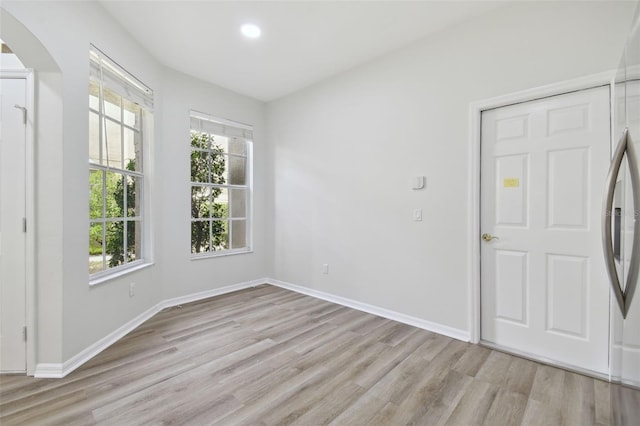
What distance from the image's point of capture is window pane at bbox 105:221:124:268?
2.73 metres

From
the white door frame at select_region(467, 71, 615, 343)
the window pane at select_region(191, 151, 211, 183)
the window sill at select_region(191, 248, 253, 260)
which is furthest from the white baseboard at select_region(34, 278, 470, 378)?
the window pane at select_region(191, 151, 211, 183)

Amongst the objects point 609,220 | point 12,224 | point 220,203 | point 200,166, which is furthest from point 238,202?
point 609,220

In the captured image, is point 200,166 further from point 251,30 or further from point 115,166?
point 251,30

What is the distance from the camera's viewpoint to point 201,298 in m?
3.83

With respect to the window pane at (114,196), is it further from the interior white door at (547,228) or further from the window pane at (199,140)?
the interior white door at (547,228)

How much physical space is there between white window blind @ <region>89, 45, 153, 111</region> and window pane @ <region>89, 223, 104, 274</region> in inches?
50.6

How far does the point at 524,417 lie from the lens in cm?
168

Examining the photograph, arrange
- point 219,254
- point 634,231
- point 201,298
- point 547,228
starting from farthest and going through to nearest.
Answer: point 219,254
point 201,298
point 547,228
point 634,231

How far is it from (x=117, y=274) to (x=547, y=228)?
3764 millimetres

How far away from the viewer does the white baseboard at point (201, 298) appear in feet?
6.77

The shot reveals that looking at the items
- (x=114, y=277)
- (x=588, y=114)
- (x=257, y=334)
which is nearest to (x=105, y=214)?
(x=114, y=277)

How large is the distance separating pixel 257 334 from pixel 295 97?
3201 millimetres

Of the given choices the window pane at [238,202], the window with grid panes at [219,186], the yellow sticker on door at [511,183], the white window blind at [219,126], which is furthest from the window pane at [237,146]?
the yellow sticker on door at [511,183]

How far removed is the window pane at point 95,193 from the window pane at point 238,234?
1.90 m
